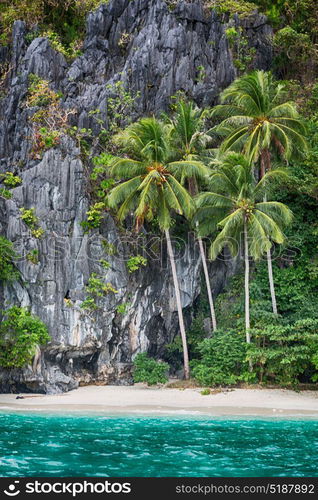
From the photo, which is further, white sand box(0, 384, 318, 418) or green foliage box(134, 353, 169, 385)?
green foliage box(134, 353, 169, 385)

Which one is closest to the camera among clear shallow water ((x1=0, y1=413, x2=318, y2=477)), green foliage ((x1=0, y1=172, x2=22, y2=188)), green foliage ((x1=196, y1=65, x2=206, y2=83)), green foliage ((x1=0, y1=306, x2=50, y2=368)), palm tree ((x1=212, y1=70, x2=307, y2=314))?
clear shallow water ((x1=0, y1=413, x2=318, y2=477))

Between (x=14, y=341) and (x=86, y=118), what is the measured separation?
37.3 feet

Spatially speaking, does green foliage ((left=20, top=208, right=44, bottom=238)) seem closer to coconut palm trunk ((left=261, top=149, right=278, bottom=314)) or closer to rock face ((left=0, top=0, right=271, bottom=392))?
rock face ((left=0, top=0, right=271, bottom=392))

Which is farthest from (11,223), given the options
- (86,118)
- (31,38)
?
(31,38)

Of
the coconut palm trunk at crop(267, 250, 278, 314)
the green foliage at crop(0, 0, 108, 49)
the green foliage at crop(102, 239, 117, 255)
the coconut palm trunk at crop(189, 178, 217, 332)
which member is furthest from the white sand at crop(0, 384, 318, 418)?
the green foliage at crop(0, 0, 108, 49)

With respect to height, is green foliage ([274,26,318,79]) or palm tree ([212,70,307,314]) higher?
green foliage ([274,26,318,79])

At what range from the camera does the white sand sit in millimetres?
18047

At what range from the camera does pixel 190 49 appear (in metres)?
27.7

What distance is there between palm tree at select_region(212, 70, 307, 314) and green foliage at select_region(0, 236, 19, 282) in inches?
413

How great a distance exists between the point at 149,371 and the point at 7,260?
304 inches

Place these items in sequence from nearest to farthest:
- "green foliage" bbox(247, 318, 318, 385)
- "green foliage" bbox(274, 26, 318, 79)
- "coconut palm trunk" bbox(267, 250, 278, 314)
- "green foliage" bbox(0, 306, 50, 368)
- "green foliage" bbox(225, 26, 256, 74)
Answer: "green foliage" bbox(247, 318, 318, 385) < "green foliage" bbox(0, 306, 50, 368) < "coconut palm trunk" bbox(267, 250, 278, 314) < "green foliage" bbox(274, 26, 318, 79) < "green foliage" bbox(225, 26, 256, 74)

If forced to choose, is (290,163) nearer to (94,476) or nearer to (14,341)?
(14,341)

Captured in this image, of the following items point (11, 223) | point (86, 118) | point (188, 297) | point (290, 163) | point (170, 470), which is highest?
point (86, 118)

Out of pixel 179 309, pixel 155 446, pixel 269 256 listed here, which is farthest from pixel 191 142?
pixel 155 446
